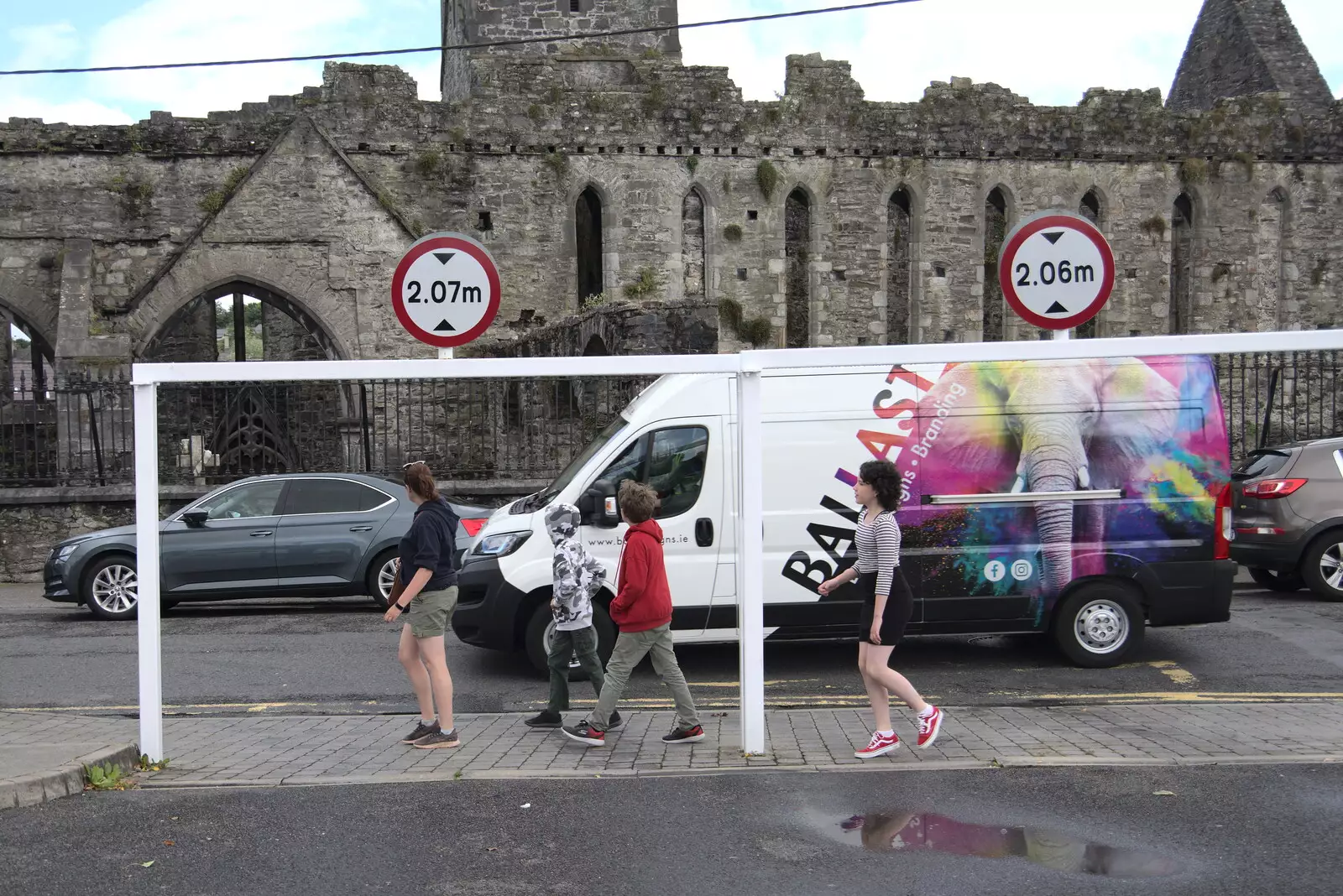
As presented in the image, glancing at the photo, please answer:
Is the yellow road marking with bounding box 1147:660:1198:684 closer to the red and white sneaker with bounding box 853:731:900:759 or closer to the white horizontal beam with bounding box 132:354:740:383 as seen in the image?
the red and white sneaker with bounding box 853:731:900:759

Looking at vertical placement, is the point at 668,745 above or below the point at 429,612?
below

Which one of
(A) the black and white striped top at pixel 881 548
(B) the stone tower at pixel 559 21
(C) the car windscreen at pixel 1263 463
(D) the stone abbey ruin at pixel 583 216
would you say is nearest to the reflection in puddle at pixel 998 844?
(A) the black and white striped top at pixel 881 548

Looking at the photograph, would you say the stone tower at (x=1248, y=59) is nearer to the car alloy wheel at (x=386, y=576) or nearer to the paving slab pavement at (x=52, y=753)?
the car alloy wheel at (x=386, y=576)

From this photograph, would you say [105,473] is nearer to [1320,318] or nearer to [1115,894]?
[1115,894]

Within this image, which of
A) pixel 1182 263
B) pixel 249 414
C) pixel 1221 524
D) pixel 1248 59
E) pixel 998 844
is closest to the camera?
pixel 998 844

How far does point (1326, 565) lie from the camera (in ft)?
40.9

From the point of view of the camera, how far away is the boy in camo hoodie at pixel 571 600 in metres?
7.39

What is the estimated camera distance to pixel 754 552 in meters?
6.88

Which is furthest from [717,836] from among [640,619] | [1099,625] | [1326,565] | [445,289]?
[1326,565]

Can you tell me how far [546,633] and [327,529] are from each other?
4690 mm

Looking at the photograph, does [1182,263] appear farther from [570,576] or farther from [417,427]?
[570,576]

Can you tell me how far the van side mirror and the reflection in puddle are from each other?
12.0 feet

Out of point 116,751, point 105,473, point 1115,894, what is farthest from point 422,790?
point 105,473

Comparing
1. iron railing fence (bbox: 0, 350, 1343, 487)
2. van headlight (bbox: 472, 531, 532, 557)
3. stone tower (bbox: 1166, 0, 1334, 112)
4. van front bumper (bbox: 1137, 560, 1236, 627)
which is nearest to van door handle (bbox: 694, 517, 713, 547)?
van headlight (bbox: 472, 531, 532, 557)
